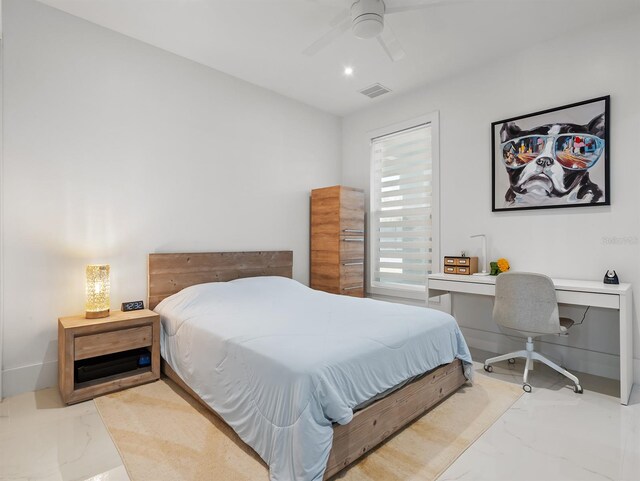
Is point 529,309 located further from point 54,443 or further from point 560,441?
point 54,443

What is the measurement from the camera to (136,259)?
9.70 feet

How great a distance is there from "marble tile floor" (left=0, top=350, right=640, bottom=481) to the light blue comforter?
50cm

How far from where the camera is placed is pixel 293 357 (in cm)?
163

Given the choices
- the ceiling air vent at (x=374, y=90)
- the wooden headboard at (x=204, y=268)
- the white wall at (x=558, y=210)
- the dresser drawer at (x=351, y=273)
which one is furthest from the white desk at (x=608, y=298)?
the ceiling air vent at (x=374, y=90)

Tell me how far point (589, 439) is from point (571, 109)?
96.7 inches

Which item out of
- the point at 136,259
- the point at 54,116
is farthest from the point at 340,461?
the point at 54,116

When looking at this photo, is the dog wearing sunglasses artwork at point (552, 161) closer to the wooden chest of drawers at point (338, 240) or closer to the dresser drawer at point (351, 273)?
the wooden chest of drawers at point (338, 240)

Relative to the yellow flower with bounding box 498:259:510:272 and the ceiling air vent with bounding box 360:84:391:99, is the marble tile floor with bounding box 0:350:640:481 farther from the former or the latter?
the ceiling air vent with bounding box 360:84:391:99

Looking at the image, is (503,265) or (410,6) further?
(503,265)

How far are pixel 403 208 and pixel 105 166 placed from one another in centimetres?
302

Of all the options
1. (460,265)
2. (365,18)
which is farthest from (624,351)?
(365,18)

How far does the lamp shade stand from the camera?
2.51 m

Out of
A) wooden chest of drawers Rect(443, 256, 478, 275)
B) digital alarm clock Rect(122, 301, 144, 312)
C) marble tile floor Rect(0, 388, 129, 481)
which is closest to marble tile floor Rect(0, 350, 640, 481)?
marble tile floor Rect(0, 388, 129, 481)

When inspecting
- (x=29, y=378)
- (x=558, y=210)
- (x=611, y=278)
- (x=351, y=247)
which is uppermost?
(x=558, y=210)
